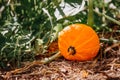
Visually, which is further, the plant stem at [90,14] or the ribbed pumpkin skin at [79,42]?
the plant stem at [90,14]

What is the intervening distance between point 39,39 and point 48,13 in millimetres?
183

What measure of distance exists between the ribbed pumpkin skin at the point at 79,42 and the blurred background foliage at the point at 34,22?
16 cm

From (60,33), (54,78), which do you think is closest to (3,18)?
(60,33)

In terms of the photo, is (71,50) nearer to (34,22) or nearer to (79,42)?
(79,42)

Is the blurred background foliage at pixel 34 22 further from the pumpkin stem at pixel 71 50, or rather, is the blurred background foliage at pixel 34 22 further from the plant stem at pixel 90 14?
the pumpkin stem at pixel 71 50

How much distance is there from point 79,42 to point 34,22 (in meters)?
0.41

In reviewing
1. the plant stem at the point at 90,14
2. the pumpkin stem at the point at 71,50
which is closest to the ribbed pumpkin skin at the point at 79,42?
the pumpkin stem at the point at 71,50

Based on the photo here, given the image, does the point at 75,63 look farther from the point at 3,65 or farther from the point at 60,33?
the point at 3,65

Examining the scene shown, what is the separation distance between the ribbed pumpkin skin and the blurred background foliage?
6.1 inches

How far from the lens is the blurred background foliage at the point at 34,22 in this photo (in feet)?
7.27

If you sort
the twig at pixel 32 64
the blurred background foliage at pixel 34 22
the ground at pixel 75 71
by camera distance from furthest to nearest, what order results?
1. the blurred background foliage at pixel 34 22
2. the twig at pixel 32 64
3. the ground at pixel 75 71

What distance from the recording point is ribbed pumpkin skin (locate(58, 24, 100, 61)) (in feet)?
6.78

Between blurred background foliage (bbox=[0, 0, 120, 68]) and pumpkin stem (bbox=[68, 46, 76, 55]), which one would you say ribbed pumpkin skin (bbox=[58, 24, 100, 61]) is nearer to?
pumpkin stem (bbox=[68, 46, 76, 55])

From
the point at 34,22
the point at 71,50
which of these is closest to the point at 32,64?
the point at 71,50
